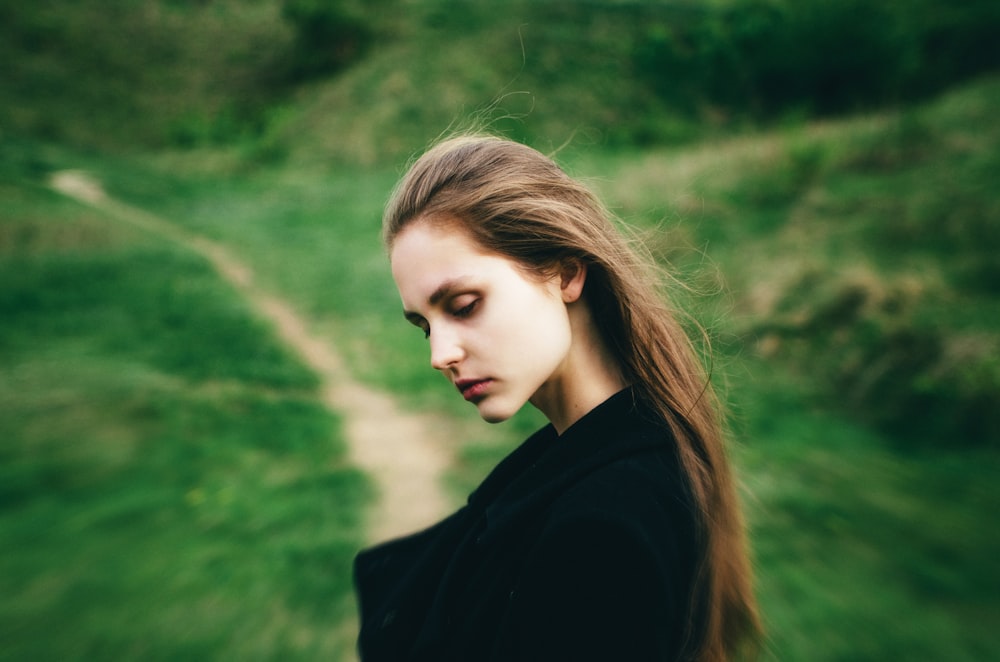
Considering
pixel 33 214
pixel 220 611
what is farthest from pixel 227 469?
pixel 33 214

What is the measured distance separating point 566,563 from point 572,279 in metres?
0.67

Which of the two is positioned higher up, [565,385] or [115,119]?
[115,119]

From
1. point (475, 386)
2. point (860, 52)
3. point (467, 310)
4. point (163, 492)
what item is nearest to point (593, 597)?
point (475, 386)

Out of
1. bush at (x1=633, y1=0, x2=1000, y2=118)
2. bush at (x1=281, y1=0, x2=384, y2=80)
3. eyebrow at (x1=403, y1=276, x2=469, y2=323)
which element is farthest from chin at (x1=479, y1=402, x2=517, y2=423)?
bush at (x1=281, y1=0, x2=384, y2=80)

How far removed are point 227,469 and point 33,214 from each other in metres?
9.74

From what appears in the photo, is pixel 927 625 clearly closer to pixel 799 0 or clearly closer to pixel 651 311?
pixel 651 311

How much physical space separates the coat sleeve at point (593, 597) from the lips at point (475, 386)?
0.37 m

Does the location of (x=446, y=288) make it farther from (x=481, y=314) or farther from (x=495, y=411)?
(x=495, y=411)

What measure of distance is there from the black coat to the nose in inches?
11.1

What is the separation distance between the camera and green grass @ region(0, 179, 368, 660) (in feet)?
11.1

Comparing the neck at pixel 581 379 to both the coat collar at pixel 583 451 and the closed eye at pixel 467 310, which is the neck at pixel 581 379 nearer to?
the coat collar at pixel 583 451

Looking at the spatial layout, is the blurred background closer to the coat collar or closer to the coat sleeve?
the coat collar

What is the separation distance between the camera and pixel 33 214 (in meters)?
11.6

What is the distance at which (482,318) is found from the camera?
1.32 meters
